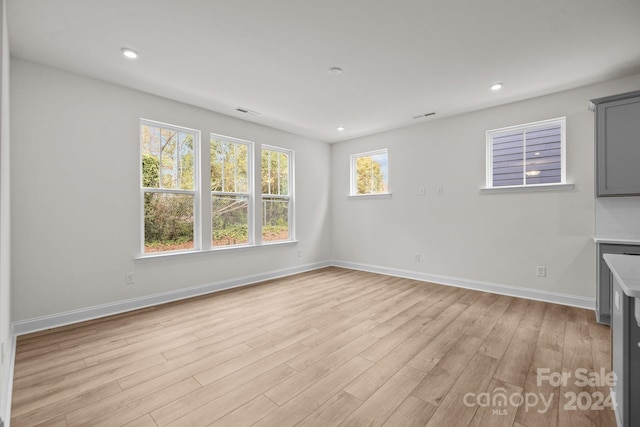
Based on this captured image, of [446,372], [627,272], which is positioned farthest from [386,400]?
[627,272]

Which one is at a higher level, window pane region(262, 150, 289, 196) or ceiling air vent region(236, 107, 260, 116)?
ceiling air vent region(236, 107, 260, 116)

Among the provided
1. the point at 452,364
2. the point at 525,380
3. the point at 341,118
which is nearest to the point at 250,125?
the point at 341,118

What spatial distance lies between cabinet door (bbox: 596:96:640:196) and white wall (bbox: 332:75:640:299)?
434 millimetres

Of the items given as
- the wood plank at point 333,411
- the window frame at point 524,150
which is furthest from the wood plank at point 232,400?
the window frame at point 524,150

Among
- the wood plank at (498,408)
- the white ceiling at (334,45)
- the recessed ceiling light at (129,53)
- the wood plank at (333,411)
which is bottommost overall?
the wood plank at (498,408)

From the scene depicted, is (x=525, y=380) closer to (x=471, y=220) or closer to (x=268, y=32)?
(x=471, y=220)

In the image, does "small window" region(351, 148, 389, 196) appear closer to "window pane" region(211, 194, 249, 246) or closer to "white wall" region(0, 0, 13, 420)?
"window pane" region(211, 194, 249, 246)

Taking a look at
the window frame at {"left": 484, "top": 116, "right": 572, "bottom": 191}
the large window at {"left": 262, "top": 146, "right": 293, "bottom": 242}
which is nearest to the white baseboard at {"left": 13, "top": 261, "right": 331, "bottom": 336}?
the large window at {"left": 262, "top": 146, "right": 293, "bottom": 242}

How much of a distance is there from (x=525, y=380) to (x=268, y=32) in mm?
3351

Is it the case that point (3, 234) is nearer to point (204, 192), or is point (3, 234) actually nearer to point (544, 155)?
point (204, 192)

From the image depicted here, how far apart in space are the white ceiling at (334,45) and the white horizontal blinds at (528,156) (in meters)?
0.55

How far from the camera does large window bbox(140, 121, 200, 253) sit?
3689 mm

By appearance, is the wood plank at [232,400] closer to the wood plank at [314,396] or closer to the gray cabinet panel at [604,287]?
the wood plank at [314,396]

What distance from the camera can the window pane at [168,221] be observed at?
369cm
